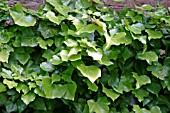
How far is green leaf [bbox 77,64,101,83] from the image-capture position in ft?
5.31

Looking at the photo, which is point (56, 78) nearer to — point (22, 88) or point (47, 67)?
point (47, 67)

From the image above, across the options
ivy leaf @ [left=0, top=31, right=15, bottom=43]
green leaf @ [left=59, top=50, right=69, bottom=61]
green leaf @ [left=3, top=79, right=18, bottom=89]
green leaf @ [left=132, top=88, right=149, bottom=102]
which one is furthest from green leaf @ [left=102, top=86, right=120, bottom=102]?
ivy leaf @ [left=0, top=31, right=15, bottom=43]

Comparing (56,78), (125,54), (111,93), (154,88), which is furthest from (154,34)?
(56,78)

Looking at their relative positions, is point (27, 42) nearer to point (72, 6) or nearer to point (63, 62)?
point (63, 62)

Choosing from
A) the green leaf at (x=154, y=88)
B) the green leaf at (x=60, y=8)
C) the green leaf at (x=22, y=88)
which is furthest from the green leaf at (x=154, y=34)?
the green leaf at (x=22, y=88)

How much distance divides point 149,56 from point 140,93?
0.26 m

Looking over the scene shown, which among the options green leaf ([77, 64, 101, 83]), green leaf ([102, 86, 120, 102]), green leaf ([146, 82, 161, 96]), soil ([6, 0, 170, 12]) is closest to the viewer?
green leaf ([77, 64, 101, 83])

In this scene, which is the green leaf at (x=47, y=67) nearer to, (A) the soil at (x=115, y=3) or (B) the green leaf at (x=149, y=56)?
(B) the green leaf at (x=149, y=56)

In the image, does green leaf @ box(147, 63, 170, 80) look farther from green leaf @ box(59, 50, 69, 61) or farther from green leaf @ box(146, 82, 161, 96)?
green leaf @ box(59, 50, 69, 61)

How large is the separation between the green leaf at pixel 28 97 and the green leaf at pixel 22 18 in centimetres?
45

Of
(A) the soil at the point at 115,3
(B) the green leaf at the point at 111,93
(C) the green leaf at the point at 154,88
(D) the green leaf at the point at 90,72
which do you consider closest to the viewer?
(D) the green leaf at the point at 90,72

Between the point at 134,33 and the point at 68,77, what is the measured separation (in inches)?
21.0

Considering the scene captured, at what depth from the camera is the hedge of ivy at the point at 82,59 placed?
5.51ft

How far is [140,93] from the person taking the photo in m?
1.84
